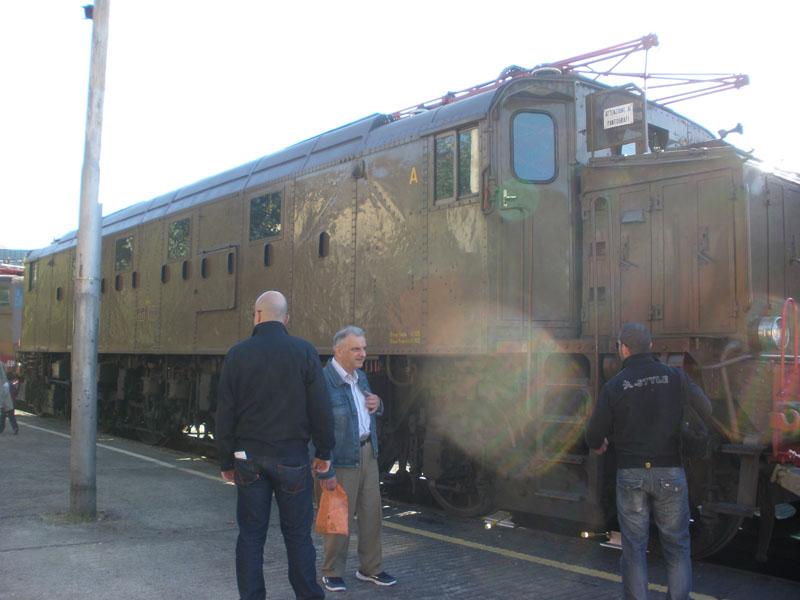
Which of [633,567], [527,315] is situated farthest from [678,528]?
[527,315]

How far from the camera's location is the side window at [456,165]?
7098 mm

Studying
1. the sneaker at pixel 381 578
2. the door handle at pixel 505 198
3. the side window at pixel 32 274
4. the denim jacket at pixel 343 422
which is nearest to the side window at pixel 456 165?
the door handle at pixel 505 198

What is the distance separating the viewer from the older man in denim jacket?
16.4ft

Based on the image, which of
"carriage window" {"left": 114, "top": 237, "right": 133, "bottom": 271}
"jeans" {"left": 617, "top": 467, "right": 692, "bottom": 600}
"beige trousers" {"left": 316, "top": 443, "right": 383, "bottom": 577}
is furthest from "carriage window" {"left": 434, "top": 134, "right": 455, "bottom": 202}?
"carriage window" {"left": 114, "top": 237, "right": 133, "bottom": 271}

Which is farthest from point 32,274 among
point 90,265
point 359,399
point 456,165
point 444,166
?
point 359,399

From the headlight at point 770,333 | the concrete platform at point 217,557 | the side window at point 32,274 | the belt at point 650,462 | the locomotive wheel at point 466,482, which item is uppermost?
the side window at point 32,274

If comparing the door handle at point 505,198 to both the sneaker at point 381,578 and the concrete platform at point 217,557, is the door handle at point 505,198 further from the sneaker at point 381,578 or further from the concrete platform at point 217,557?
the sneaker at point 381,578

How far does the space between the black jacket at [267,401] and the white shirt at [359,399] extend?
0.77 meters

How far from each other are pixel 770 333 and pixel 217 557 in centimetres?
466

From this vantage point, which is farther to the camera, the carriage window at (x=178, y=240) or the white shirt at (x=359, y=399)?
the carriage window at (x=178, y=240)

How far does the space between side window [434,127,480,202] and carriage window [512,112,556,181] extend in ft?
1.30

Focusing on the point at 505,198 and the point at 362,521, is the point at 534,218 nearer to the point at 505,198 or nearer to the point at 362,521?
the point at 505,198

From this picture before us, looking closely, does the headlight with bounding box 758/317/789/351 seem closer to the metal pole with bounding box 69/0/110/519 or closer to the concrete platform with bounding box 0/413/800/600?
the concrete platform with bounding box 0/413/800/600

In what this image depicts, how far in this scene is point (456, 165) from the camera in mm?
7258
